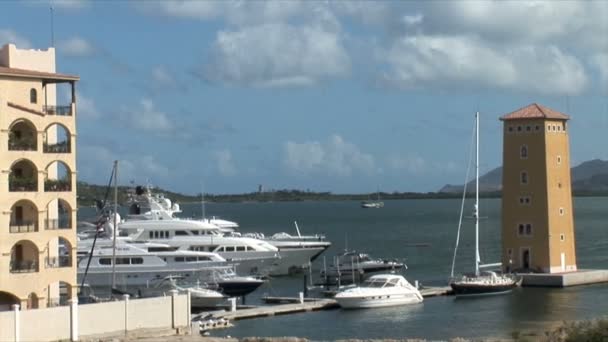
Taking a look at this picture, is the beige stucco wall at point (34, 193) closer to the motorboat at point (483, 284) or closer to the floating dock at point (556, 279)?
the motorboat at point (483, 284)

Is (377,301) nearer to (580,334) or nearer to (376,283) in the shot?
(376,283)

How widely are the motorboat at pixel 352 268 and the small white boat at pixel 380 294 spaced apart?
1223 centimetres

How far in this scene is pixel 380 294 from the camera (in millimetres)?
67125

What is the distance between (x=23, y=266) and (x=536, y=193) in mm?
38033

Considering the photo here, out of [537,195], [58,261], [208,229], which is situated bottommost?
[58,261]

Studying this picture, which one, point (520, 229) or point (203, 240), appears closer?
point (520, 229)

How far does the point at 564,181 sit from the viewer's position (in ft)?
256

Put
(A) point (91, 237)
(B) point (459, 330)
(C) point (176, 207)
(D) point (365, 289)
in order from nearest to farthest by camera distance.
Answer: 1. (B) point (459, 330)
2. (D) point (365, 289)
3. (A) point (91, 237)
4. (C) point (176, 207)

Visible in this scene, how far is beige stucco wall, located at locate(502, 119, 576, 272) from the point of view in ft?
251

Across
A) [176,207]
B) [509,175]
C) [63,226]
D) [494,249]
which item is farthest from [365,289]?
[494,249]

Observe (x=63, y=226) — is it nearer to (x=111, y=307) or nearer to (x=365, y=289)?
(x=111, y=307)

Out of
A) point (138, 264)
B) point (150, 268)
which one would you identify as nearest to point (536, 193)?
point (150, 268)

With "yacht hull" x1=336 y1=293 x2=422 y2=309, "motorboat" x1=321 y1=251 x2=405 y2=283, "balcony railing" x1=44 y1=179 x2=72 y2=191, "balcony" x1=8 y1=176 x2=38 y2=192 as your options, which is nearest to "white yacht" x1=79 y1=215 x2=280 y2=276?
"motorboat" x1=321 y1=251 x2=405 y2=283

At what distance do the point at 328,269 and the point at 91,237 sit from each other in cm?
1651
